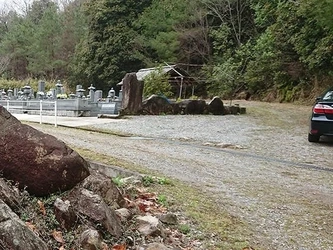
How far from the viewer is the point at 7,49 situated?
41.1 meters

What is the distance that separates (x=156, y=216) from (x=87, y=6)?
33.8 metres

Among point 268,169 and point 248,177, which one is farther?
point 268,169

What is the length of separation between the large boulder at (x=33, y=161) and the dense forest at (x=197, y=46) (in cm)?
1405

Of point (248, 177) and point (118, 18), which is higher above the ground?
point (118, 18)

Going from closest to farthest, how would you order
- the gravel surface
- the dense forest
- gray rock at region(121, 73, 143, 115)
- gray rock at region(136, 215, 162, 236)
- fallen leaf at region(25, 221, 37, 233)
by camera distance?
fallen leaf at region(25, 221, 37, 233)
gray rock at region(136, 215, 162, 236)
the gravel surface
gray rock at region(121, 73, 143, 115)
the dense forest

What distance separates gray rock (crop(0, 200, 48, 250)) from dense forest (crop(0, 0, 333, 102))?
1468cm

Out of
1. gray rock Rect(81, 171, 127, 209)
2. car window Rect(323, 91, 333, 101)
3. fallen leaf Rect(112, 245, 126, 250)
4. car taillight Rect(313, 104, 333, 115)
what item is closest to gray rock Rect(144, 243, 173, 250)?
fallen leaf Rect(112, 245, 126, 250)

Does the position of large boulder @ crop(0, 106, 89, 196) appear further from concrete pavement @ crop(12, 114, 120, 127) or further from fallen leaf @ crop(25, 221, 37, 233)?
concrete pavement @ crop(12, 114, 120, 127)

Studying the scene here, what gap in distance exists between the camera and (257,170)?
17.6 ft

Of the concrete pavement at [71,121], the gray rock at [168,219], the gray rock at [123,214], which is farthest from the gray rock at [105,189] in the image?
the concrete pavement at [71,121]

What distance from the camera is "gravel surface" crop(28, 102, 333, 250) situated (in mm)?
3170

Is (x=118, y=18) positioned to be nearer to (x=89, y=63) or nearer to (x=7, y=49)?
(x=89, y=63)

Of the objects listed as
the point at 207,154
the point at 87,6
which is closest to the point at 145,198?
the point at 207,154

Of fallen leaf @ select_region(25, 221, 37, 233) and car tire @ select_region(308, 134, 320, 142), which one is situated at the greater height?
car tire @ select_region(308, 134, 320, 142)
